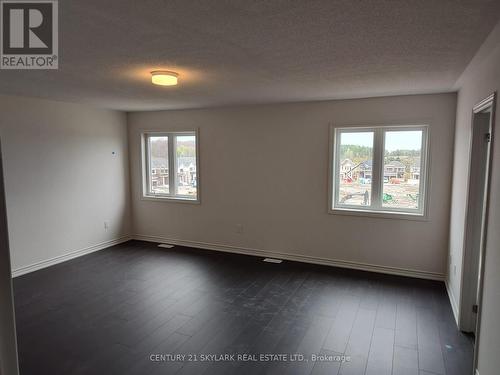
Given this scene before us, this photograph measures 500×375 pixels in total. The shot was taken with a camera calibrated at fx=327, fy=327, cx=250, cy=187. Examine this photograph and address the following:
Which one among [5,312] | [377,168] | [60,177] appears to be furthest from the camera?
[60,177]

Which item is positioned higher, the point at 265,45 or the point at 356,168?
the point at 265,45

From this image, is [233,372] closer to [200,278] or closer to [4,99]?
[200,278]

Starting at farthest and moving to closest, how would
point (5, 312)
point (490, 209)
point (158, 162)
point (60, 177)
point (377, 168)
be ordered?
point (158, 162) → point (60, 177) → point (377, 168) → point (490, 209) → point (5, 312)

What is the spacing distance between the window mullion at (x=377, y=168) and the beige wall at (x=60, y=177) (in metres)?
4.26

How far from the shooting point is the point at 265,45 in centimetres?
224

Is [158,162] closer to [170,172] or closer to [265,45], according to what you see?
[170,172]

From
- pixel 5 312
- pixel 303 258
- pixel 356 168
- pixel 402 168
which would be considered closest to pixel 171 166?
pixel 303 258

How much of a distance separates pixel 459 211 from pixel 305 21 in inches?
104

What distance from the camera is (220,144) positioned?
5293 mm

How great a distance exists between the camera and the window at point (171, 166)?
18.7 ft

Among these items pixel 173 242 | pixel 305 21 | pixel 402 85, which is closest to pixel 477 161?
pixel 402 85

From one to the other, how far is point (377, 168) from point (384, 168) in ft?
0.29

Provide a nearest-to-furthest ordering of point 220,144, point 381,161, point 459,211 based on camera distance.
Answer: point 459,211, point 381,161, point 220,144

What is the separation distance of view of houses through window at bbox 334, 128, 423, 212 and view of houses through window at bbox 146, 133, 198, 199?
2.50m
